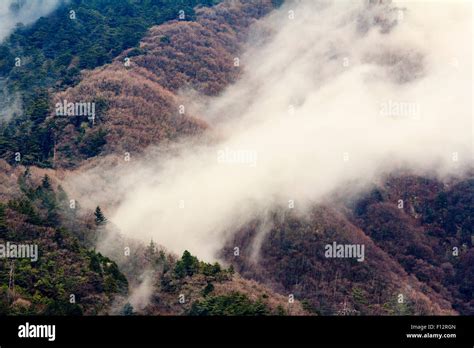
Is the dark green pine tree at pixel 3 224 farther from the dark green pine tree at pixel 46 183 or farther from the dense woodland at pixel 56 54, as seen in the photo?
the dense woodland at pixel 56 54

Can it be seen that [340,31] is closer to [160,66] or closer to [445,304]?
[160,66]

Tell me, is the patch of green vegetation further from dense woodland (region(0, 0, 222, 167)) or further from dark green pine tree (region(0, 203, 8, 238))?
dense woodland (region(0, 0, 222, 167))

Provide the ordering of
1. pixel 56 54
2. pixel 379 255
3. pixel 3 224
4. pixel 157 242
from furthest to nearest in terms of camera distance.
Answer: pixel 56 54, pixel 379 255, pixel 157 242, pixel 3 224

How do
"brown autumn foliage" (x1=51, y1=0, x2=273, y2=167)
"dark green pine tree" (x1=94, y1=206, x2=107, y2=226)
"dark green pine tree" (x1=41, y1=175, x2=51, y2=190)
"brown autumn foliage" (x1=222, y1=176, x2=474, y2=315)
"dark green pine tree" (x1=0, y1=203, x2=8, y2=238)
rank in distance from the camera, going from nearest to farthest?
"dark green pine tree" (x1=0, y1=203, x2=8, y2=238) → "dark green pine tree" (x1=94, y1=206, x2=107, y2=226) → "dark green pine tree" (x1=41, y1=175, x2=51, y2=190) → "brown autumn foliage" (x1=222, y1=176, x2=474, y2=315) → "brown autumn foliage" (x1=51, y1=0, x2=273, y2=167)

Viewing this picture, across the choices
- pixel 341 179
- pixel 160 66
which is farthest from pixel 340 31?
pixel 341 179

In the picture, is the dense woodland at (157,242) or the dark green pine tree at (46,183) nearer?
the dense woodland at (157,242)

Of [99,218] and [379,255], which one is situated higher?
[99,218]

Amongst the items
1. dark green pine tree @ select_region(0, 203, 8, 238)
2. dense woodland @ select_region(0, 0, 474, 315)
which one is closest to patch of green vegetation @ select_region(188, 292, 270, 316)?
dense woodland @ select_region(0, 0, 474, 315)

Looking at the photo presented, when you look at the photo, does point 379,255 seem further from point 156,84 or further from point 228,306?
point 156,84

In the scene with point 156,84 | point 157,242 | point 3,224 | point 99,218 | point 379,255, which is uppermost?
point 156,84

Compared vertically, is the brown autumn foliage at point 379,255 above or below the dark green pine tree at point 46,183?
below

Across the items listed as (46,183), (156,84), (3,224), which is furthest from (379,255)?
(3,224)

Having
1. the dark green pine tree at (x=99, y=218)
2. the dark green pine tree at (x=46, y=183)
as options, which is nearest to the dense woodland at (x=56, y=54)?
the dark green pine tree at (x=46, y=183)
